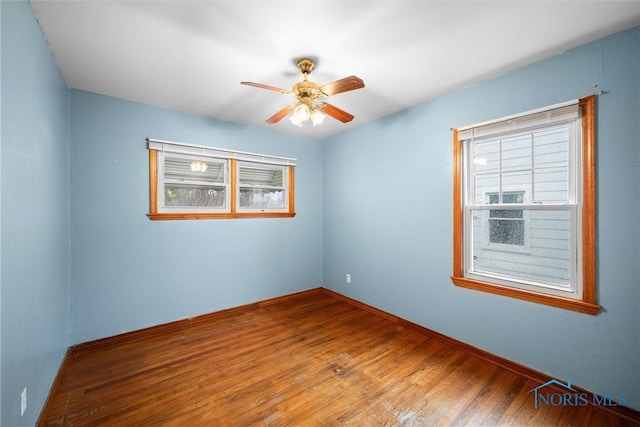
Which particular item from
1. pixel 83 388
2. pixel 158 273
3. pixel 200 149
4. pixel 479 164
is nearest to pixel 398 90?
pixel 479 164

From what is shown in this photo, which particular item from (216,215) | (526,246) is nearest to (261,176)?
(216,215)

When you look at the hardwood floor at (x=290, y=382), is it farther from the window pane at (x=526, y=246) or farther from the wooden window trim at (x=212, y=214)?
the wooden window trim at (x=212, y=214)

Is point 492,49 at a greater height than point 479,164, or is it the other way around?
point 492,49

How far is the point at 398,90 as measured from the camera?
2.56 m

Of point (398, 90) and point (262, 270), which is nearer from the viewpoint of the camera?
point (398, 90)

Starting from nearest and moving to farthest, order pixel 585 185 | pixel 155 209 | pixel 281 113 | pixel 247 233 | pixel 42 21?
pixel 42 21 → pixel 585 185 → pixel 281 113 → pixel 155 209 → pixel 247 233

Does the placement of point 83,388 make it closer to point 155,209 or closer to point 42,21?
point 155,209

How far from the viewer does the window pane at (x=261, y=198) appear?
362cm

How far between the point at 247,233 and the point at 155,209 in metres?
1.13

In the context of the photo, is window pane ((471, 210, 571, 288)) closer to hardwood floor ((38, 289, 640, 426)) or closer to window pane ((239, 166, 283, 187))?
hardwood floor ((38, 289, 640, 426))

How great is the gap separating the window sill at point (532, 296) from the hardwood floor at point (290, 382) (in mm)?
649

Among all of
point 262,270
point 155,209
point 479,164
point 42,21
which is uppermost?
point 42,21

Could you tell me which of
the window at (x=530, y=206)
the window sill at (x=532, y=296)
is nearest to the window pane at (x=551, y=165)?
the window at (x=530, y=206)

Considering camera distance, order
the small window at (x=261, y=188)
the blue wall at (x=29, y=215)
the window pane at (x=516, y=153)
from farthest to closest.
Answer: the small window at (x=261, y=188)
the window pane at (x=516, y=153)
the blue wall at (x=29, y=215)
